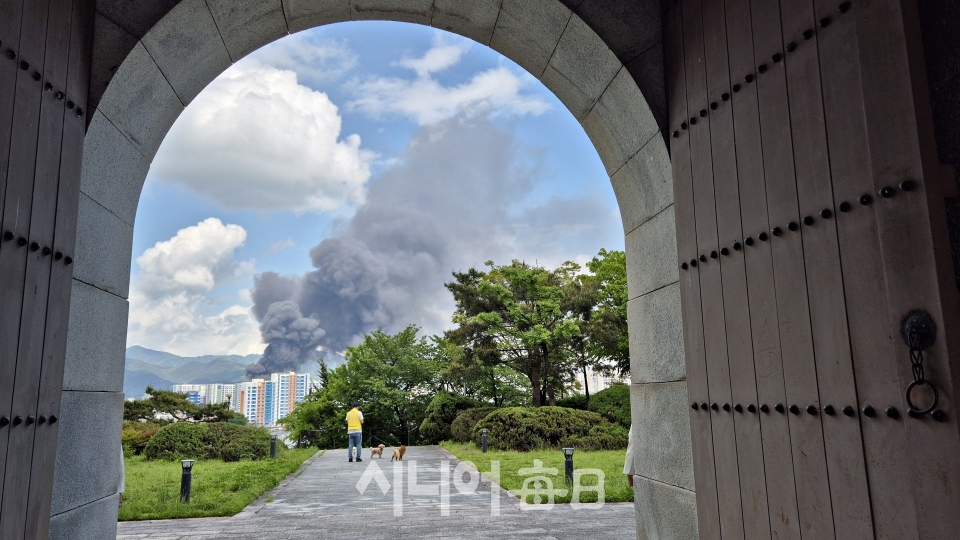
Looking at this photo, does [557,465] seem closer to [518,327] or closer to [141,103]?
[518,327]

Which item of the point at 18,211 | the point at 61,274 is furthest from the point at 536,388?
the point at 18,211

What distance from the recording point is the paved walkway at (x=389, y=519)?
23.5 feet

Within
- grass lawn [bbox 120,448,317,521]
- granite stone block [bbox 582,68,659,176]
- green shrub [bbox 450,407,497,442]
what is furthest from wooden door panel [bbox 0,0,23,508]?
green shrub [bbox 450,407,497,442]

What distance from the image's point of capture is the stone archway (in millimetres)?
3232

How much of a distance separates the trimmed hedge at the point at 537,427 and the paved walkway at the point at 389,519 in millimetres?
5766

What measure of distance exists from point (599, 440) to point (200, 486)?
31.7ft

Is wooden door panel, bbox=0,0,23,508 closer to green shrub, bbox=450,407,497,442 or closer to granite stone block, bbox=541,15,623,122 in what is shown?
granite stone block, bbox=541,15,623,122

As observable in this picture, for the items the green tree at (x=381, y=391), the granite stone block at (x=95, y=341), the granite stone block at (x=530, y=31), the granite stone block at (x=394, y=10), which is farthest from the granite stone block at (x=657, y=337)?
the green tree at (x=381, y=391)

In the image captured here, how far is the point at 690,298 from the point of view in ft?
10.8

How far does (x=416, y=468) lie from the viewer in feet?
47.5

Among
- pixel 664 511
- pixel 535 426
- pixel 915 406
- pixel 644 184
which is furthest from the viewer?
pixel 535 426

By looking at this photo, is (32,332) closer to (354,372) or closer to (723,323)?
(723,323)

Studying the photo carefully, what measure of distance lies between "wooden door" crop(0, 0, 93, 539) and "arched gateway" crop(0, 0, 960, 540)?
13 mm

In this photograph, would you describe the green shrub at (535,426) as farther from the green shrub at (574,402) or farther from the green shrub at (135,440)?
the green shrub at (135,440)
